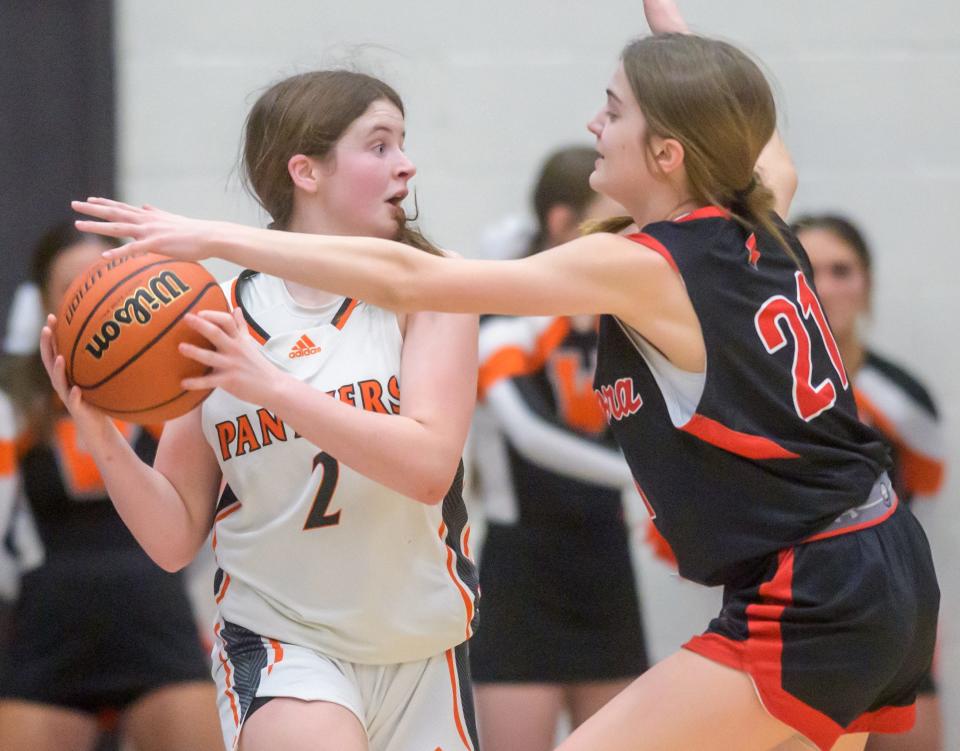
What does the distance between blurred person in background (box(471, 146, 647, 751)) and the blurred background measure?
79 cm

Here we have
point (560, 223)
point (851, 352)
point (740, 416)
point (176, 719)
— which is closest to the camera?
point (740, 416)

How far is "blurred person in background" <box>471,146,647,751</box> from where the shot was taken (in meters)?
4.01

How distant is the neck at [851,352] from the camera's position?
177 inches

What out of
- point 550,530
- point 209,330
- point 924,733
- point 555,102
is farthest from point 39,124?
point 924,733

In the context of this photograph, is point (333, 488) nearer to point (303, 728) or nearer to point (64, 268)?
point (303, 728)

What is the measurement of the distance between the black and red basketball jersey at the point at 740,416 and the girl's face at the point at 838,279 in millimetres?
1952

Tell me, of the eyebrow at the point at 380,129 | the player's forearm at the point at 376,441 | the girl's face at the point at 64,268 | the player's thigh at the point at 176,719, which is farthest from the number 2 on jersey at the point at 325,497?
the girl's face at the point at 64,268

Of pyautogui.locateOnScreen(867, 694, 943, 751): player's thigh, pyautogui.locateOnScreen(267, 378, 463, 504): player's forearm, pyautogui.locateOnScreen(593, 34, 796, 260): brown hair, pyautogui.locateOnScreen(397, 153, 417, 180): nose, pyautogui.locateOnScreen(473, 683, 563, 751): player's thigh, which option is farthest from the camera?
pyautogui.locateOnScreen(867, 694, 943, 751): player's thigh

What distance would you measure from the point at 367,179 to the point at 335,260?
17.2 inches

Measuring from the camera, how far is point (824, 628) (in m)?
2.50

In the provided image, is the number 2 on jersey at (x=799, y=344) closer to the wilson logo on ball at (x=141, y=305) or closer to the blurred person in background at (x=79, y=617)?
the wilson logo on ball at (x=141, y=305)

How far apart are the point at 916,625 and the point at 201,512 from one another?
134cm

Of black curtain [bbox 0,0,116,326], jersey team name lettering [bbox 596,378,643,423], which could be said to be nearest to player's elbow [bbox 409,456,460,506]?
jersey team name lettering [bbox 596,378,643,423]

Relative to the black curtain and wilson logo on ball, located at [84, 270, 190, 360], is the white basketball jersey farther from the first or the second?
the black curtain
